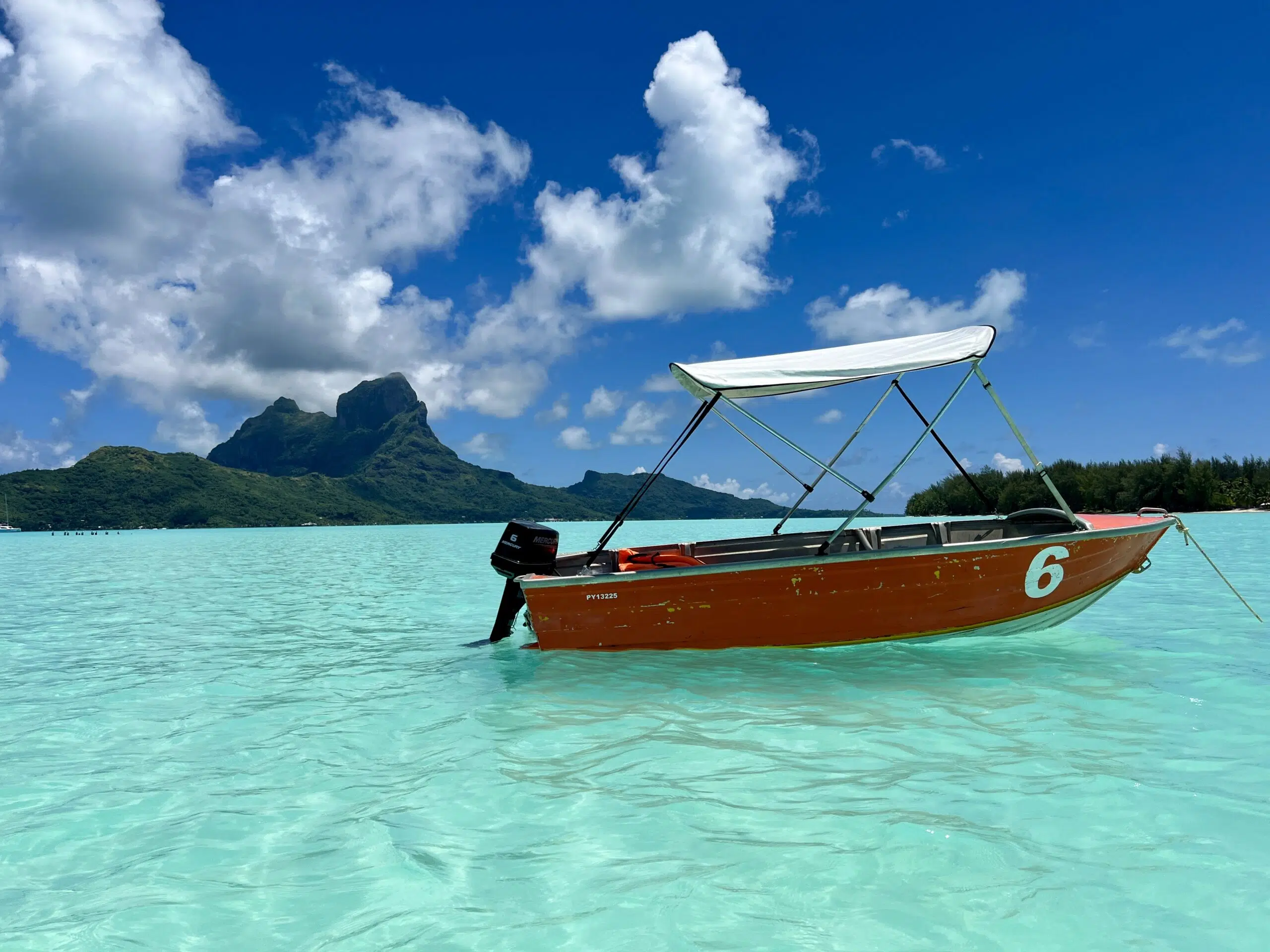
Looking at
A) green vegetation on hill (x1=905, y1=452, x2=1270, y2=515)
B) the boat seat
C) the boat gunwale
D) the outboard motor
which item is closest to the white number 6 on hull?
the boat gunwale

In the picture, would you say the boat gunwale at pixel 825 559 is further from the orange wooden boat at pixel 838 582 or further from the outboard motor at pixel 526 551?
the outboard motor at pixel 526 551

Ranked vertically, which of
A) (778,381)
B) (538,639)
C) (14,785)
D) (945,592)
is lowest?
(14,785)

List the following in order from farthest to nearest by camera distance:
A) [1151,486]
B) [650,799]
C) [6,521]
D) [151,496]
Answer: [151,496]
[6,521]
[1151,486]
[650,799]

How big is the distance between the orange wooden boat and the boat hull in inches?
0.5

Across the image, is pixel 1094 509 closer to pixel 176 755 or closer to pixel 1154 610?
pixel 1154 610

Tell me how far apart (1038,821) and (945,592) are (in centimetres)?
412

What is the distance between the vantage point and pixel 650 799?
416cm

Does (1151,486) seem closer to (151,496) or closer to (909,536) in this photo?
(909,536)

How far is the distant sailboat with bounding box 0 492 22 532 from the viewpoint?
113 m

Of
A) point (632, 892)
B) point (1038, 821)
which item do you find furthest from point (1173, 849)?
point (632, 892)

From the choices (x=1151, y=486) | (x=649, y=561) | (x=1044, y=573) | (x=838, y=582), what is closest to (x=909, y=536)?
(x=1044, y=573)

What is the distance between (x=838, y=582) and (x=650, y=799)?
3953mm

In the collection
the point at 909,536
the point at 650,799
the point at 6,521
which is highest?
the point at 6,521

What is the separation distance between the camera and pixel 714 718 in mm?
5734
